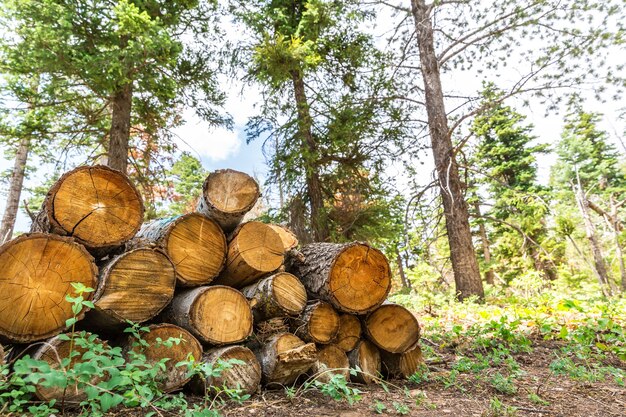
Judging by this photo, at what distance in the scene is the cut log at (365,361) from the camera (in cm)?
312

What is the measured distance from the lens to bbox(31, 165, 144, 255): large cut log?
2.24 metres

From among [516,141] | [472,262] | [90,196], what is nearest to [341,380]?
[90,196]

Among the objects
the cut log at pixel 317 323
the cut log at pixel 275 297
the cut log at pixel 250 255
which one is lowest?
the cut log at pixel 317 323

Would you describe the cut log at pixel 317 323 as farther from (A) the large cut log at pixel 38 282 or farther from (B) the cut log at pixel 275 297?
(A) the large cut log at pixel 38 282

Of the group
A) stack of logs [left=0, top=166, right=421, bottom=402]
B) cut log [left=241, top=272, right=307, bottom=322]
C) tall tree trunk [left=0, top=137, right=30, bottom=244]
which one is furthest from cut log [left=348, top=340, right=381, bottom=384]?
tall tree trunk [left=0, top=137, right=30, bottom=244]

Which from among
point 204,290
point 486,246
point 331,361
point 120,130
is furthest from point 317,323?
point 486,246

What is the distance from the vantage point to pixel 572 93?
7.29 m

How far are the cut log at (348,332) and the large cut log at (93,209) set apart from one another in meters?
1.88

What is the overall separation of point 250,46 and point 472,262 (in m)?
7.29

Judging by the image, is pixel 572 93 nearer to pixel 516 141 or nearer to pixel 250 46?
pixel 250 46

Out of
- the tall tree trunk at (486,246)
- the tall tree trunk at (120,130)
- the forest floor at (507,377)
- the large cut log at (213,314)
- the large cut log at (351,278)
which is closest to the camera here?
the forest floor at (507,377)

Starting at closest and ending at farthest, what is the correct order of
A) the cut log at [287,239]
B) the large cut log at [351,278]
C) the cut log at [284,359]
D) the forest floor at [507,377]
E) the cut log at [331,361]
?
the forest floor at [507,377] < the cut log at [284,359] < the cut log at [331,361] < the large cut log at [351,278] < the cut log at [287,239]

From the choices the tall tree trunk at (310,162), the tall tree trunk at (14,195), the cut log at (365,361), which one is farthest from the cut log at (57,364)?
the tall tree trunk at (14,195)

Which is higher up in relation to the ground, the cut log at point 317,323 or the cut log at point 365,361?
the cut log at point 317,323
